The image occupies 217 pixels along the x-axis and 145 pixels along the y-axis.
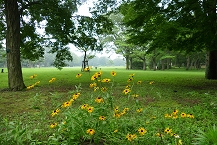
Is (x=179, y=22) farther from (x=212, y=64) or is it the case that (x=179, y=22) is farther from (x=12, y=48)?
(x=12, y=48)

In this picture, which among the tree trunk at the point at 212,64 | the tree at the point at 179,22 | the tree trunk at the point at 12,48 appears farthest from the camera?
the tree trunk at the point at 212,64

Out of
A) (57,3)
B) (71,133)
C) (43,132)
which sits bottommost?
(43,132)

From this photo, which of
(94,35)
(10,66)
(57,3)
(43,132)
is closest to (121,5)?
(94,35)

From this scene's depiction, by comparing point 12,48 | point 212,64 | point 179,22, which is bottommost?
point 212,64

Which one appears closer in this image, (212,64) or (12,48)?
(12,48)

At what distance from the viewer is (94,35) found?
35.6 feet

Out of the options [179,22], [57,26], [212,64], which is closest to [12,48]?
[57,26]

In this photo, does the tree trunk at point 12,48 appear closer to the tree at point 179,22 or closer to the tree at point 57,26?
the tree at point 57,26

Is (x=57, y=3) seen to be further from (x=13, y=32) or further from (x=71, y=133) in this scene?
(x=71, y=133)

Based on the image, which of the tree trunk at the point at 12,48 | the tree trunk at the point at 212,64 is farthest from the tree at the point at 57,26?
the tree trunk at the point at 212,64

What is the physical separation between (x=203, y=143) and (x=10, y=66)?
817cm

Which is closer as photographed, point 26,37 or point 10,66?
point 10,66

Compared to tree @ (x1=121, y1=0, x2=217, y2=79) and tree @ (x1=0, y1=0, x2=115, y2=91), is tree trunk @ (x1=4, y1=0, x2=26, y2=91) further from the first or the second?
tree @ (x1=121, y1=0, x2=217, y2=79)

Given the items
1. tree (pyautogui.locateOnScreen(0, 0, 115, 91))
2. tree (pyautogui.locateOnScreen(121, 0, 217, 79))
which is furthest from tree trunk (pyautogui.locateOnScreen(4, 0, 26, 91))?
tree (pyautogui.locateOnScreen(121, 0, 217, 79))
